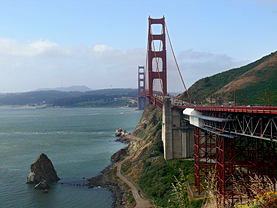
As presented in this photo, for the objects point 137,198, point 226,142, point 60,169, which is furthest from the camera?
point 60,169

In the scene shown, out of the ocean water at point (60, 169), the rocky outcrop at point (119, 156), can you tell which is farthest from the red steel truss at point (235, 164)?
the rocky outcrop at point (119, 156)

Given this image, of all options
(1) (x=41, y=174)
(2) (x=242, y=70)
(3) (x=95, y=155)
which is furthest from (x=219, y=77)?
(1) (x=41, y=174)

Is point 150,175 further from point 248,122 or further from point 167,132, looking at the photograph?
point 248,122

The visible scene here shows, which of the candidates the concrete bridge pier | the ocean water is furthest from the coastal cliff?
the ocean water

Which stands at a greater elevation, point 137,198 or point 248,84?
point 248,84

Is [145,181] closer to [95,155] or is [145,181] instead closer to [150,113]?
[95,155]

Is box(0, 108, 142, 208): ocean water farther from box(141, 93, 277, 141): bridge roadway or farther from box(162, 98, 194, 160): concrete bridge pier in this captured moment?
box(141, 93, 277, 141): bridge roadway

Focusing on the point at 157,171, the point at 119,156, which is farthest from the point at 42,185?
the point at 119,156

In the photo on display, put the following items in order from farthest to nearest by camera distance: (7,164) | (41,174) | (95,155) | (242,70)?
1. (242,70)
2. (95,155)
3. (7,164)
4. (41,174)
